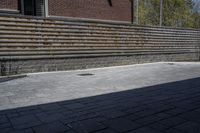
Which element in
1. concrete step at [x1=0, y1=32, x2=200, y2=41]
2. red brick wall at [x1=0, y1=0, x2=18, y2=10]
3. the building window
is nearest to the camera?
concrete step at [x1=0, y1=32, x2=200, y2=41]

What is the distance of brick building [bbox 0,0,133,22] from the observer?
37.4 feet

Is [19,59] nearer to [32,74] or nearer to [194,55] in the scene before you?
[32,74]

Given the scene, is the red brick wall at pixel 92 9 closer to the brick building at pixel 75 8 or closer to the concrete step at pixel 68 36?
the brick building at pixel 75 8

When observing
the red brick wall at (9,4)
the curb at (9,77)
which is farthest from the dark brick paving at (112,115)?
the red brick wall at (9,4)

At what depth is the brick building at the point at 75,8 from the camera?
11.4 m

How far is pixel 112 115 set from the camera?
11.9 ft

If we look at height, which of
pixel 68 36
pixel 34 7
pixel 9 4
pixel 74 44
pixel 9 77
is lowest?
pixel 9 77

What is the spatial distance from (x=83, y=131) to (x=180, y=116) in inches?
63.6

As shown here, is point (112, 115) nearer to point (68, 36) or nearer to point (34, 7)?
point (68, 36)

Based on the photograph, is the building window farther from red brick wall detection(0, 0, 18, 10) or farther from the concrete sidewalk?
the concrete sidewalk

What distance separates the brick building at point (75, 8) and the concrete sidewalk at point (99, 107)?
250 inches

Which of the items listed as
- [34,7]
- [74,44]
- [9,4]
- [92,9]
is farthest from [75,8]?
[74,44]

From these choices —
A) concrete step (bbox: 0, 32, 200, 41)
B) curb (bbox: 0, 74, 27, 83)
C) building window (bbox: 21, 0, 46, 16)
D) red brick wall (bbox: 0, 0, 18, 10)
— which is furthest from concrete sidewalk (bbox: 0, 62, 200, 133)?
building window (bbox: 21, 0, 46, 16)

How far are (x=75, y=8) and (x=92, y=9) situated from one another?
1.31m
